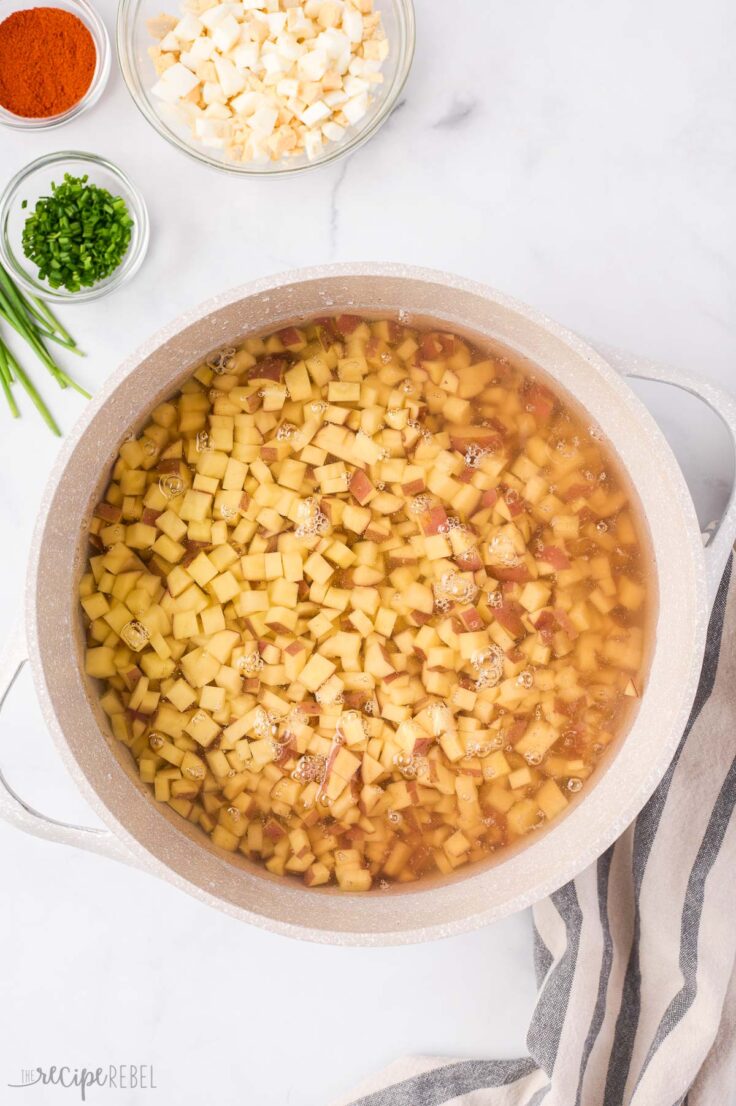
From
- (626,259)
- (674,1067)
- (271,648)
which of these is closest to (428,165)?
(626,259)

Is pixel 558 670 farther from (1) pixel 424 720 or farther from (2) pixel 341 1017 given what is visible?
(2) pixel 341 1017

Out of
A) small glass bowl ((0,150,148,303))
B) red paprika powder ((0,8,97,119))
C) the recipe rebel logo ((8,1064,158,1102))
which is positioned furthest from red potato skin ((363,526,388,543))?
the recipe rebel logo ((8,1064,158,1102))

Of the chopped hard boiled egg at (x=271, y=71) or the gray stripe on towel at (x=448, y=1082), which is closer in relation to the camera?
the chopped hard boiled egg at (x=271, y=71)

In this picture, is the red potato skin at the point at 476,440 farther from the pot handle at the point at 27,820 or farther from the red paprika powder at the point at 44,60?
the red paprika powder at the point at 44,60

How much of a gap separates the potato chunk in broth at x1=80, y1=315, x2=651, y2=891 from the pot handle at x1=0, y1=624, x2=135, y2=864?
110mm

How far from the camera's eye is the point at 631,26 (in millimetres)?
1319

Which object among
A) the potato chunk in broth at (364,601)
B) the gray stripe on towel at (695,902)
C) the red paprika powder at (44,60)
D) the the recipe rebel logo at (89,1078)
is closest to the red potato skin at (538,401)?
the potato chunk in broth at (364,601)

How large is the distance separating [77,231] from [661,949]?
47.1 inches

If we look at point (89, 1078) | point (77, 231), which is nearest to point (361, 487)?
point (77, 231)

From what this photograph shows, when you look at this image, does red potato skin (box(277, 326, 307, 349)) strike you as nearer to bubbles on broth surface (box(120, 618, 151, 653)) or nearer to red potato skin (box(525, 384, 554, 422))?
red potato skin (box(525, 384, 554, 422))

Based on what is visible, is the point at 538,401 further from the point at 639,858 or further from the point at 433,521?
the point at 639,858

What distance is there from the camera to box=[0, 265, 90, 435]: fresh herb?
129cm

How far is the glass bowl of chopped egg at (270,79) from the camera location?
1.21 meters

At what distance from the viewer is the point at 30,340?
1.28m
